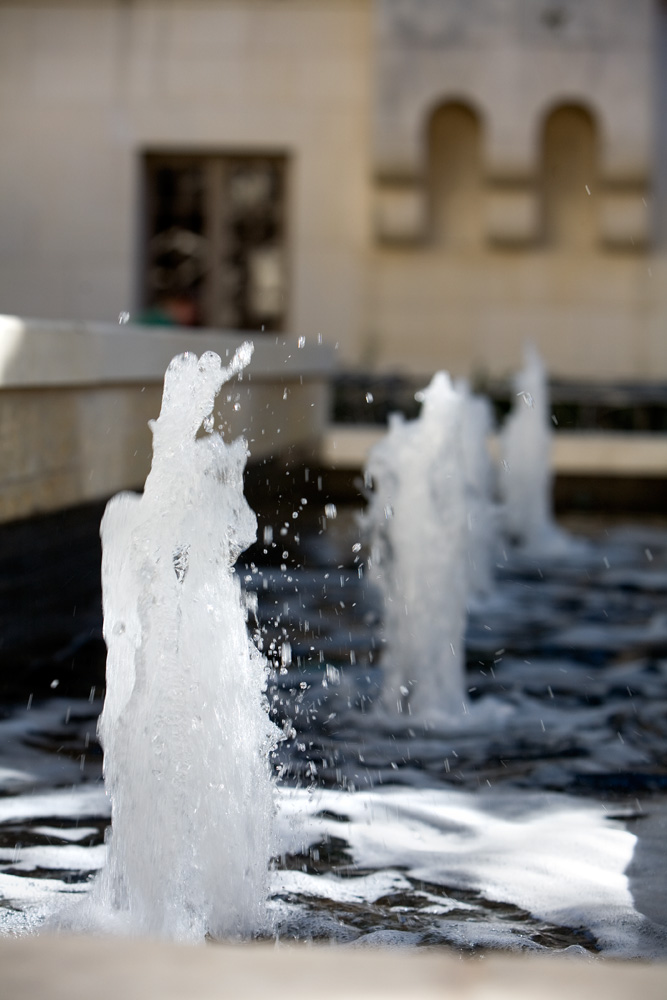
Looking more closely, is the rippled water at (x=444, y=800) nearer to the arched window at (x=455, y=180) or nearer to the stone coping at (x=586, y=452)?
the stone coping at (x=586, y=452)

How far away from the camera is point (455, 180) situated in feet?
45.3

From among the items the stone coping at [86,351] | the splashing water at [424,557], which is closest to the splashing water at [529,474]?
the stone coping at [86,351]

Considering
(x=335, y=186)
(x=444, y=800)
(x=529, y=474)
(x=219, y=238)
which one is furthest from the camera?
(x=219, y=238)

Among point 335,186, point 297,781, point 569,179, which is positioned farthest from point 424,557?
point 569,179

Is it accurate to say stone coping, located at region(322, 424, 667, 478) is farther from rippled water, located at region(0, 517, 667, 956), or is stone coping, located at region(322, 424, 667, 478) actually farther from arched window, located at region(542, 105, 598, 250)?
rippled water, located at region(0, 517, 667, 956)

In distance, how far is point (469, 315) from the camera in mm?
13633

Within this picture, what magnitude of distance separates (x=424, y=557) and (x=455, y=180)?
9.25 metres

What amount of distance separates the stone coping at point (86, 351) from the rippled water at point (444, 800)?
3.87 feet

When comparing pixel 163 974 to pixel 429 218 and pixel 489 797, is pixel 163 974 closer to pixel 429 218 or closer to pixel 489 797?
pixel 489 797

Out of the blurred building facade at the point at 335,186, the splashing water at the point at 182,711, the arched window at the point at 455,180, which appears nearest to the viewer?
the splashing water at the point at 182,711

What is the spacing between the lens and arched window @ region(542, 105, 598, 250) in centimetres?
1367

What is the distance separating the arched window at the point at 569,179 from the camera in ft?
44.9

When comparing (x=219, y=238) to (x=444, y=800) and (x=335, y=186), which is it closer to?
(x=335, y=186)

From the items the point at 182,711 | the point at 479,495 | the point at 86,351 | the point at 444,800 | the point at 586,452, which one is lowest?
the point at 444,800
